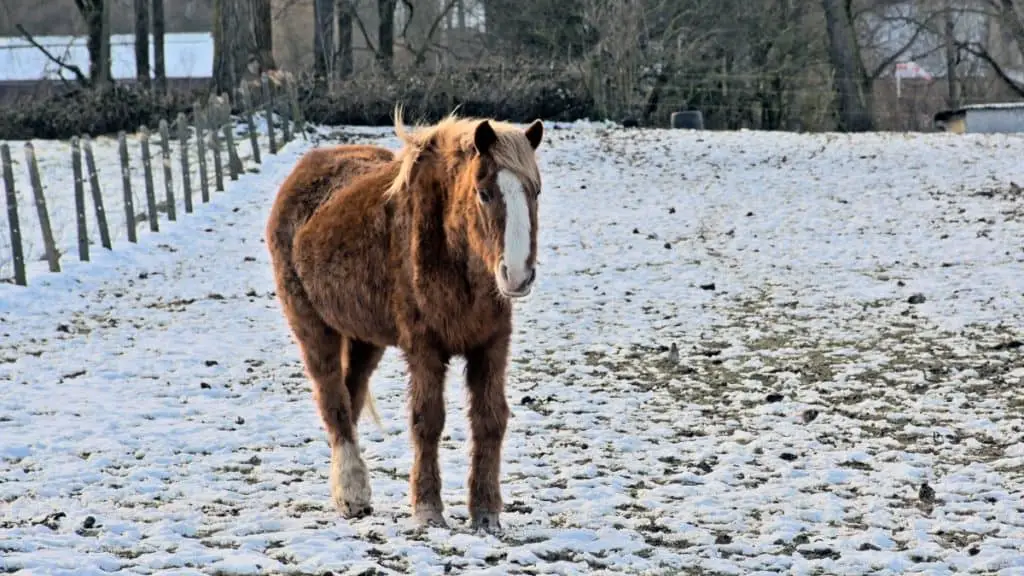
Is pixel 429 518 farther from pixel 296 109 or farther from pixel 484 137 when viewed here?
pixel 296 109

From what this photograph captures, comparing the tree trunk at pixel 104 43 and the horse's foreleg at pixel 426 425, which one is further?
the tree trunk at pixel 104 43

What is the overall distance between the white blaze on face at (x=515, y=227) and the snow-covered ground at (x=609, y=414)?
1.09m

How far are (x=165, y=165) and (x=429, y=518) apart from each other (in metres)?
12.3

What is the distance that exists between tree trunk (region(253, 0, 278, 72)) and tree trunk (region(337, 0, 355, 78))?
2.86 meters

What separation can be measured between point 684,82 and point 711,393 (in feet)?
68.6

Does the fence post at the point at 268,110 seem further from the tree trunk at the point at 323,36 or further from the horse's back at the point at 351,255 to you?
the horse's back at the point at 351,255

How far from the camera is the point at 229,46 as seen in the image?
25828 mm

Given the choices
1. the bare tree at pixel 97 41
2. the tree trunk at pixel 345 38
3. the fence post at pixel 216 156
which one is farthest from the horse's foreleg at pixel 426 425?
the bare tree at pixel 97 41

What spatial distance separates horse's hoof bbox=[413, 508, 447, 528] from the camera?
5359 mm

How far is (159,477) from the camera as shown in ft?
21.0

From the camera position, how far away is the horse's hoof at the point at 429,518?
17.6ft

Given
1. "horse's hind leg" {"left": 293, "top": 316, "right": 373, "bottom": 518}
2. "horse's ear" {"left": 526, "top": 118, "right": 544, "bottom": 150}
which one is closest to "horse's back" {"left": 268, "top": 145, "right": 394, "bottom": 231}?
"horse's hind leg" {"left": 293, "top": 316, "right": 373, "bottom": 518}

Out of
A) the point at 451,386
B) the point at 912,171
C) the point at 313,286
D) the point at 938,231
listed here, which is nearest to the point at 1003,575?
the point at 313,286

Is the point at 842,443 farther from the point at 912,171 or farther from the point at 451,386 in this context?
the point at 912,171
